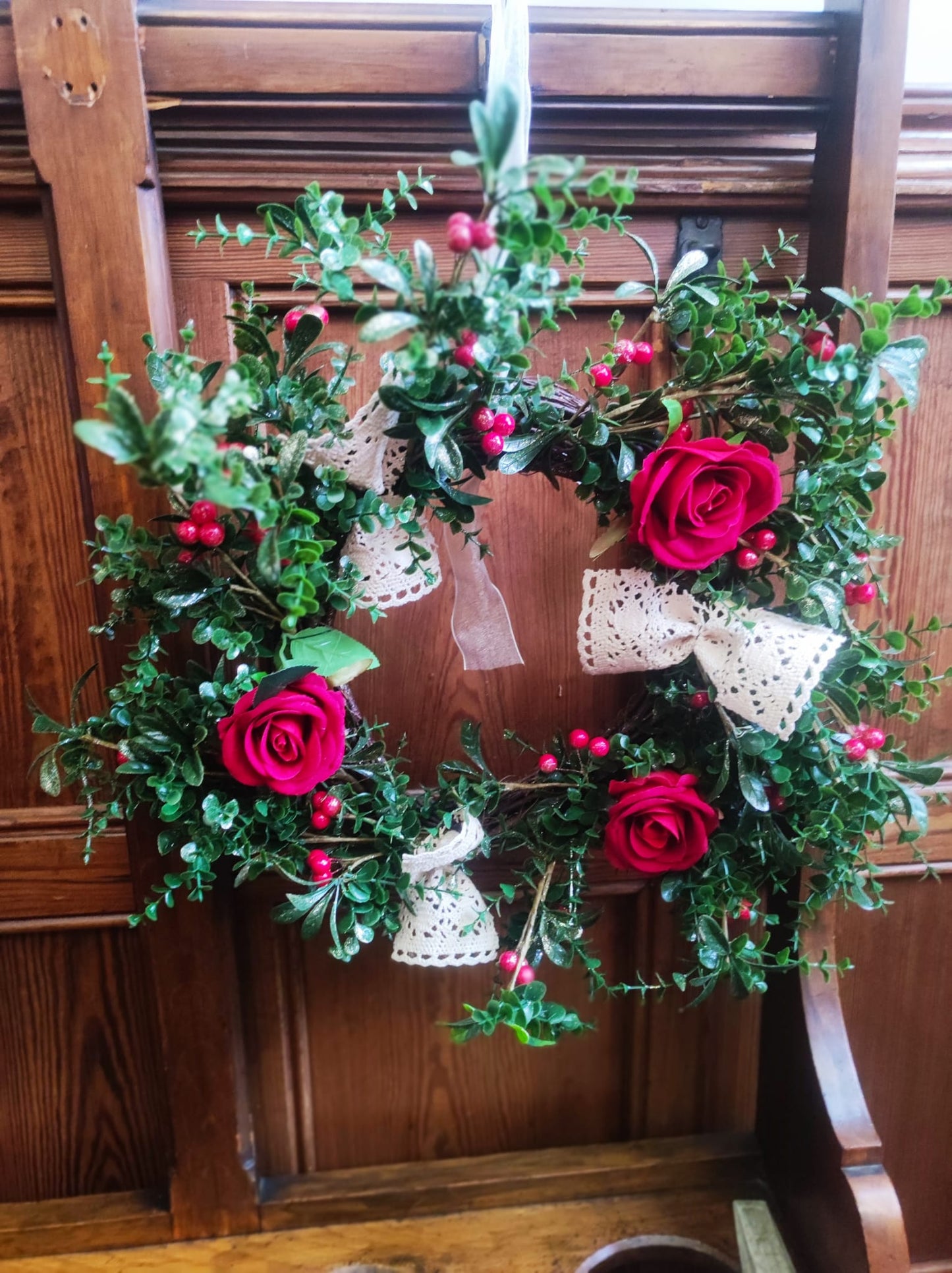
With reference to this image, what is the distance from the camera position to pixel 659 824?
64cm

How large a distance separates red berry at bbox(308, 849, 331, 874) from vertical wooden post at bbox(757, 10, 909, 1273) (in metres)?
0.48

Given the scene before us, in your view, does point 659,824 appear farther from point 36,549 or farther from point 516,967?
point 36,549

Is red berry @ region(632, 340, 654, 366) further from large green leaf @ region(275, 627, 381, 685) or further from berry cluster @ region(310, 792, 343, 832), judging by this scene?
berry cluster @ region(310, 792, 343, 832)

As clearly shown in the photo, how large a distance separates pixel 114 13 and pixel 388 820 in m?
0.69

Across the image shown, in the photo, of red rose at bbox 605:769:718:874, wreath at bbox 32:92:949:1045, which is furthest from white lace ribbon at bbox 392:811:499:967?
red rose at bbox 605:769:718:874

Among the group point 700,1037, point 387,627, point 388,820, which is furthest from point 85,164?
point 700,1037

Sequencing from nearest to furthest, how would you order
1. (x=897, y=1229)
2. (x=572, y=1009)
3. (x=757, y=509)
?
(x=757, y=509), (x=897, y=1229), (x=572, y=1009)

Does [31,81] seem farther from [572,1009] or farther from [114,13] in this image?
[572,1009]

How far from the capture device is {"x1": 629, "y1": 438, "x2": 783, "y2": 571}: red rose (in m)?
0.57

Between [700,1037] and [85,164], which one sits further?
[700,1037]

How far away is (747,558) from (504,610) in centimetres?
21

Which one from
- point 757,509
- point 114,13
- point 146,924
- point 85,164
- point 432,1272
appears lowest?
point 432,1272

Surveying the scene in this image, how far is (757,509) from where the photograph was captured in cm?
58

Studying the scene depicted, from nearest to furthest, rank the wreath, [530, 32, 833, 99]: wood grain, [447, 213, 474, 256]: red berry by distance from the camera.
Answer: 1. [447, 213, 474, 256]: red berry
2. the wreath
3. [530, 32, 833, 99]: wood grain
